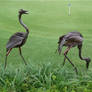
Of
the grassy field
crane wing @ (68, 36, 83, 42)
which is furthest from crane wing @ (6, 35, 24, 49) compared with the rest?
crane wing @ (68, 36, 83, 42)

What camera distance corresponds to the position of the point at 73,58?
4.83 meters

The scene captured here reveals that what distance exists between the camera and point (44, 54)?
16.2ft

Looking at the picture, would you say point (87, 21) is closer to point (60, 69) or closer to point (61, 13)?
point (61, 13)

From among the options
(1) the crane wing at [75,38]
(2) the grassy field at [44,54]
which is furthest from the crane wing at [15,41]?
(1) the crane wing at [75,38]

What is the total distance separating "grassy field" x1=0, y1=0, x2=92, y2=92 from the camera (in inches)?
128

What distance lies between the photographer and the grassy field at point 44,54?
3252 mm

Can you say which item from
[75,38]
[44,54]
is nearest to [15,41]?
[75,38]

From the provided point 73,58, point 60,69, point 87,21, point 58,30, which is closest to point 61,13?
point 87,21

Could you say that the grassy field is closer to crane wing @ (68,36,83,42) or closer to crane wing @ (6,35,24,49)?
crane wing @ (6,35,24,49)

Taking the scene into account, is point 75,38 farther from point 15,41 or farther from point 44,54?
point 44,54

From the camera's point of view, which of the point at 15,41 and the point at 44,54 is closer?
the point at 15,41

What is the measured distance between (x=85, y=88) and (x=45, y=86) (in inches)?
22.0

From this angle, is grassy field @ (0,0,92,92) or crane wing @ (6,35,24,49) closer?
grassy field @ (0,0,92,92)

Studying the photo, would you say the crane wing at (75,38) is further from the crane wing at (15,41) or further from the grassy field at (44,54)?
the crane wing at (15,41)
